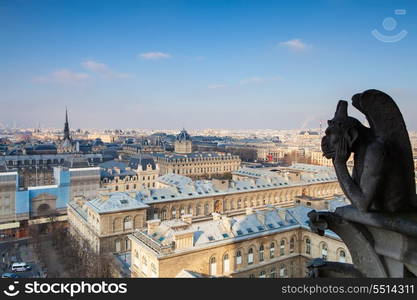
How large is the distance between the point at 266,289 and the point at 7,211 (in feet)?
145

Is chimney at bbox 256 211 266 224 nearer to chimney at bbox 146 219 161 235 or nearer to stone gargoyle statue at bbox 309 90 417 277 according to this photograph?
chimney at bbox 146 219 161 235

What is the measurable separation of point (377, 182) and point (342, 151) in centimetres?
60

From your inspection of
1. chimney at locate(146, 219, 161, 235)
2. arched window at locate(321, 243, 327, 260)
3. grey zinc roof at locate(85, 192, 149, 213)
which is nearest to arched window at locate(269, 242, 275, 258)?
arched window at locate(321, 243, 327, 260)

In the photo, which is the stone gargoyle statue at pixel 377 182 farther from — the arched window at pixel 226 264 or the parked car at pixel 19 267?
the parked car at pixel 19 267

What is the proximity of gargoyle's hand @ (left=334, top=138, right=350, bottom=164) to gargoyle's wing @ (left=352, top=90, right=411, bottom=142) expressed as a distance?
455mm

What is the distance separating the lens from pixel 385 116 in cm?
472

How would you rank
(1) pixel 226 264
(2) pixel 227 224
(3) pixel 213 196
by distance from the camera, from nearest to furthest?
(1) pixel 226 264 < (2) pixel 227 224 < (3) pixel 213 196

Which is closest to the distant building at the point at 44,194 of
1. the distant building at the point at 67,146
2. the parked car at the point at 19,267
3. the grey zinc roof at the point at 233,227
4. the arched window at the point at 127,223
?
the parked car at the point at 19,267

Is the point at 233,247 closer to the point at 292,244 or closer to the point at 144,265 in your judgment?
the point at 292,244

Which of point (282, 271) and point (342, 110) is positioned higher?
point (342, 110)

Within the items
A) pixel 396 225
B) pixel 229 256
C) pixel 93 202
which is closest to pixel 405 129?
pixel 396 225

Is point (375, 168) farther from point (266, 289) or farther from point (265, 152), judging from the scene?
point (265, 152)

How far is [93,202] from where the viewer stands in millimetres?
33594

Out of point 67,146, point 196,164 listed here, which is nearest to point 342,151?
point 196,164
